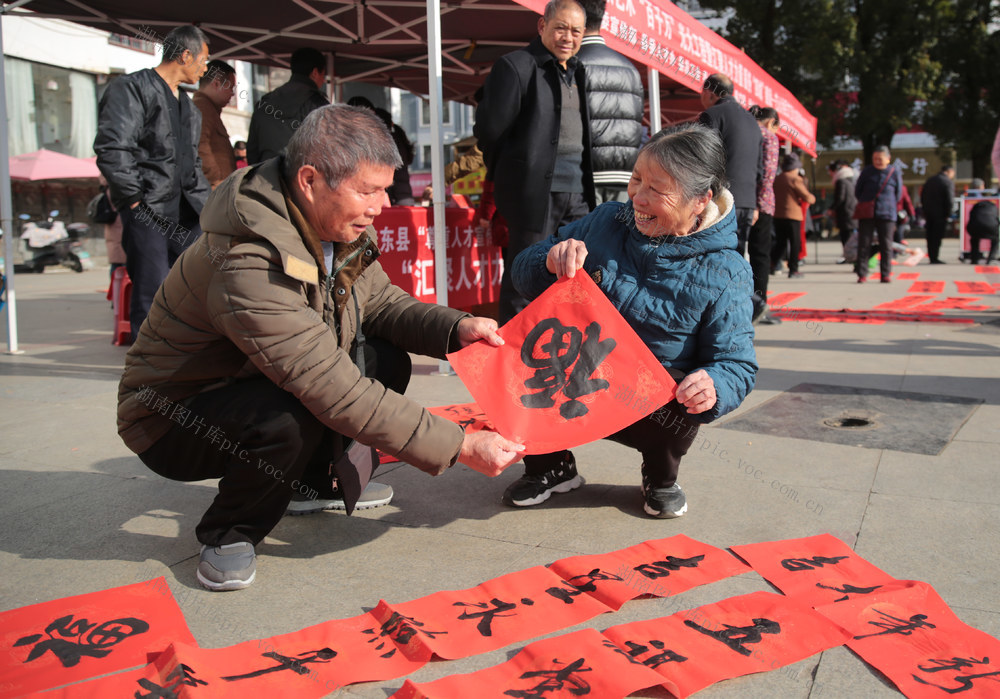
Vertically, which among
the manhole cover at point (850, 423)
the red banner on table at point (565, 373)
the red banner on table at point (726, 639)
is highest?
the red banner on table at point (565, 373)

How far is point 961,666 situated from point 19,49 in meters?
24.3

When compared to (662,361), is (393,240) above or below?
above

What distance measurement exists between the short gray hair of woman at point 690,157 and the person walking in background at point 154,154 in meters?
3.26

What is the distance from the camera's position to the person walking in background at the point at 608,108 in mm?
4641

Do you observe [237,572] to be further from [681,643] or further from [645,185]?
[645,185]

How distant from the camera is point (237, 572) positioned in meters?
2.37

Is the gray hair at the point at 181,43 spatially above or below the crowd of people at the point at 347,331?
above

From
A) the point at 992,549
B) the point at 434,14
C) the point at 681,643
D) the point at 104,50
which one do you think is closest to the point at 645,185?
the point at 681,643

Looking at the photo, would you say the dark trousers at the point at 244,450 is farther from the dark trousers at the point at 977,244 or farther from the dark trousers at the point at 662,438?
the dark trousers at the point at 977,244

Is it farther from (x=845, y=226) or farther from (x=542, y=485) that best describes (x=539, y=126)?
(x=845, y=226)

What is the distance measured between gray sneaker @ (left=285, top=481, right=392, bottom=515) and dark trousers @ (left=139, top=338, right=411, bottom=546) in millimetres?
471

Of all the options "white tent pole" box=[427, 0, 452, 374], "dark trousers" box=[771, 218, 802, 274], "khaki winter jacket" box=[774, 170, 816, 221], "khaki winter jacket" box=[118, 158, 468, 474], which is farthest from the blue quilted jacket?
"dark trousers" box=[771, 218, 802, 274]

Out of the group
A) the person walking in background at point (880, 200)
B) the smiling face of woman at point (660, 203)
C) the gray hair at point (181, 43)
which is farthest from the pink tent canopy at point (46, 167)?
the smiling face of woman at point (660, 203)

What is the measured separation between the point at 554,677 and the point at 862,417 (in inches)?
116
